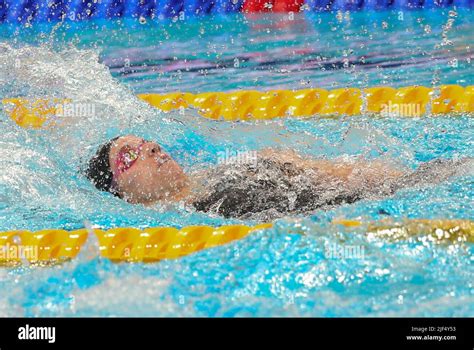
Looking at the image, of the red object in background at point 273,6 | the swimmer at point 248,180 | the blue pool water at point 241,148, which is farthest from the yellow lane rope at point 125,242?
the red object in background at point 273,6

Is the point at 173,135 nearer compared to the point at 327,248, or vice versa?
the point at 327,248

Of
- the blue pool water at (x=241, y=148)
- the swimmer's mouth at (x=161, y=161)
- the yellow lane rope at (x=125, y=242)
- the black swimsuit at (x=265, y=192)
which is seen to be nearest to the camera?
the blue pool water at (x=241, y=148)

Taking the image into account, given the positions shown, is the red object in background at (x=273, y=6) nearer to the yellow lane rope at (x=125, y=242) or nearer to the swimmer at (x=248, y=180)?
the swimmer at (x=248, y=180)

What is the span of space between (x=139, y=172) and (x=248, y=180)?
402 millimetres

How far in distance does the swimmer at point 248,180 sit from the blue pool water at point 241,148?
0.23 feet

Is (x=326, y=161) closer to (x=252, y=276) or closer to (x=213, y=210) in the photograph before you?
(x=213, y=210)

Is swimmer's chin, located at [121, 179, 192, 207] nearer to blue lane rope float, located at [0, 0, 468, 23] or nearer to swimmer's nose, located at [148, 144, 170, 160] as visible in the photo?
swimmer's nose, located at [148, 144, 170, 160]

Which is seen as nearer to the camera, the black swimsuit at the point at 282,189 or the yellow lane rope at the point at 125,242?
the yellow lane rope at the point at 125,242

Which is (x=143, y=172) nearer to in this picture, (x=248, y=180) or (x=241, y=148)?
(x=248, y=180)

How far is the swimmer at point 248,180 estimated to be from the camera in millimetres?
2808

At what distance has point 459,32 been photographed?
20.0ft

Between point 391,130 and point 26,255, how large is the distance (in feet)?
6.45

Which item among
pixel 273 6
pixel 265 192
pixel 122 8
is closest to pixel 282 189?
pixel 265 192
